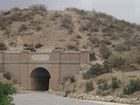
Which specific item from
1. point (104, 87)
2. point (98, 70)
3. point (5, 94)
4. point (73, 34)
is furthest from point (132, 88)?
point (73, 34)

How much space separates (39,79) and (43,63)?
5.56m

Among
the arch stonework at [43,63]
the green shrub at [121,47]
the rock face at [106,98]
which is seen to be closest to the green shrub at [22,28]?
the green shrub at [121,47]

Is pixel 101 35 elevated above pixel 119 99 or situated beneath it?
elevated above

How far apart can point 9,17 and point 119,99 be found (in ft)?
211

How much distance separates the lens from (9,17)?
88.4m

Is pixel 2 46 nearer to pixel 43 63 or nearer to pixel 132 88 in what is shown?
pixel 43 63

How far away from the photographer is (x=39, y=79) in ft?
184

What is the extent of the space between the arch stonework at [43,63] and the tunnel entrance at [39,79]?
1.19 m

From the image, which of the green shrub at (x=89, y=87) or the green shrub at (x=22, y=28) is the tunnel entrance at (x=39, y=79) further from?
the green shrub at (x=22, y=28)

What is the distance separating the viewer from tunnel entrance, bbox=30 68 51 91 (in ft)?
175

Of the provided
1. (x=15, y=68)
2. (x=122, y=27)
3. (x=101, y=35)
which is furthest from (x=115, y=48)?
(x=15, y=68)

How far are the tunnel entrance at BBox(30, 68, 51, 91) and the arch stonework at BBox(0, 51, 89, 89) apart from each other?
1.19 m

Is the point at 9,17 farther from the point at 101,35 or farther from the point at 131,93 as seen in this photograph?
the point at 131,93

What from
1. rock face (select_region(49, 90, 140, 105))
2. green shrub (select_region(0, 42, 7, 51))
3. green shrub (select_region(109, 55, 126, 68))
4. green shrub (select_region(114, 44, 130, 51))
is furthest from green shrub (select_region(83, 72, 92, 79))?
green shrub (select_region(0, 42, 7, 51))
